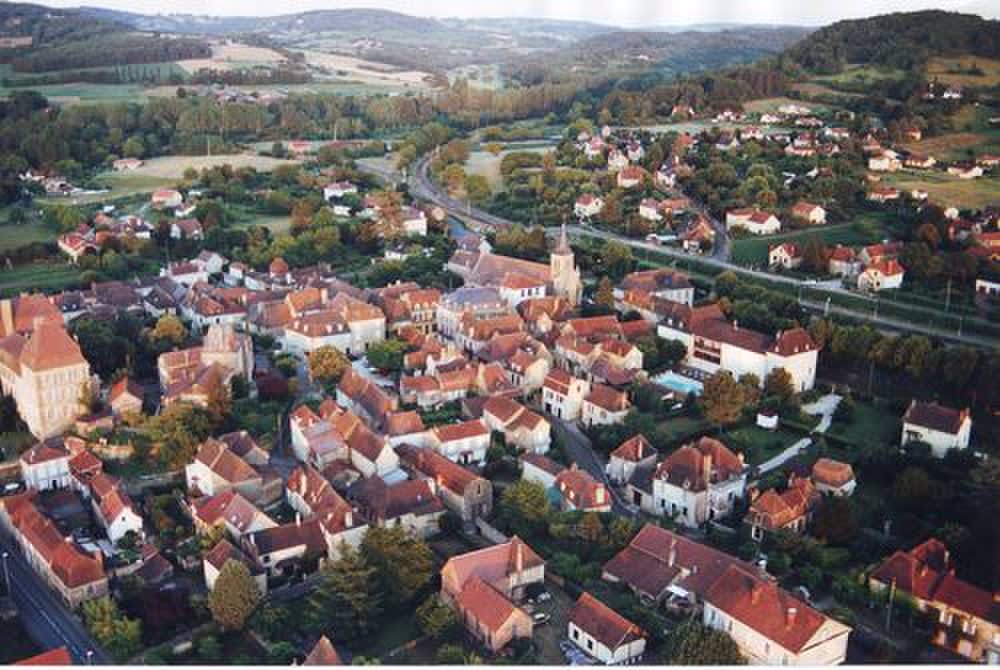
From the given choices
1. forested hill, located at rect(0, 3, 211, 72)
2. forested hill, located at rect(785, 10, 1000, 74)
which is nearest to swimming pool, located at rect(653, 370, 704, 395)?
forested hill, located at rect(785, 10, 1000, 74)

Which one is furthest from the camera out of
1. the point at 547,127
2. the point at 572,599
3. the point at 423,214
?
the point at 547,127

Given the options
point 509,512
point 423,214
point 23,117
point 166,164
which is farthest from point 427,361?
point 23,117

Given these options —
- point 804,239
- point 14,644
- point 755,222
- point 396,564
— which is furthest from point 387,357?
point 755,222

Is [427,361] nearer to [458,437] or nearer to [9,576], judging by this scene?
[458,437]

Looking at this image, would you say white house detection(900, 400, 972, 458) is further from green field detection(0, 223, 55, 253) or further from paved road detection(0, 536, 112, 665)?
green field detection(0, 223, 55, 253)

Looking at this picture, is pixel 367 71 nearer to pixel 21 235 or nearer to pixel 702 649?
pixel 21 235

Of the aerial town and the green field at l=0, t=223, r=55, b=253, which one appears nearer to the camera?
the aerial town
